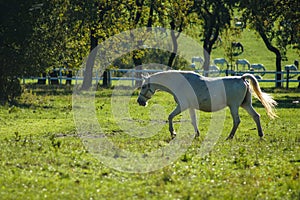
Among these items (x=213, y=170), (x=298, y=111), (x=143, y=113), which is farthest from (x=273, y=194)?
Answer: (x=298, y=111)

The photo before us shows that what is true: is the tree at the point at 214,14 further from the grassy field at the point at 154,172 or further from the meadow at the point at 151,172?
the grassy field at the point at 154,172

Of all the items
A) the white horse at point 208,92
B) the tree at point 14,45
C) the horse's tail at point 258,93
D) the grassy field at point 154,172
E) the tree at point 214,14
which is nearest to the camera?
the grassy field at point 154,172

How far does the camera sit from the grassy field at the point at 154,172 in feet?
37.3

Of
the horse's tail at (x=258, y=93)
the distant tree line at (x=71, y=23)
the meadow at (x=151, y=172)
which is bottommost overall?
the meadow at (x=151, y=172)

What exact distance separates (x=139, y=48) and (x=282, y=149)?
31615mm

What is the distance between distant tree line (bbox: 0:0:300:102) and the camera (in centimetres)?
3086

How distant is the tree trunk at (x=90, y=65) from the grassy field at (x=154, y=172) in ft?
78.4

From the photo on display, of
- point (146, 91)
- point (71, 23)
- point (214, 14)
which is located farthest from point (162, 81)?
point (214, 14)

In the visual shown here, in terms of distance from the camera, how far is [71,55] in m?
37.0

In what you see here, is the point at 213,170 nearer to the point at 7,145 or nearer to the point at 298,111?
the point at 7,145

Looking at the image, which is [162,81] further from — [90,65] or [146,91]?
[90,65]

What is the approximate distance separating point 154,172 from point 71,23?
A: 925 inches

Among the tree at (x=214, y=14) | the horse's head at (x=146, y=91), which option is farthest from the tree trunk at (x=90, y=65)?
the horse's head at (x=146, y=91)

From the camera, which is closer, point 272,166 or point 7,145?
point 272,166
